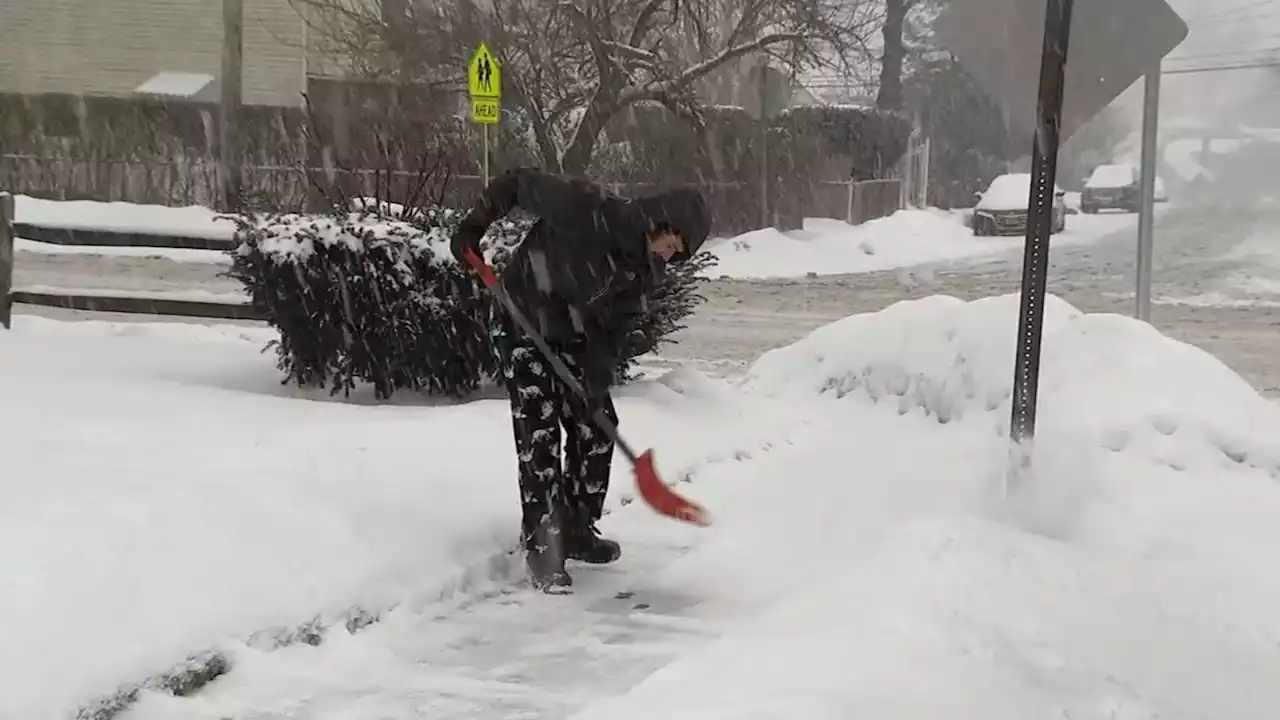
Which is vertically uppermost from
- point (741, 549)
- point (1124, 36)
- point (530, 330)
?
point (1124, 36)

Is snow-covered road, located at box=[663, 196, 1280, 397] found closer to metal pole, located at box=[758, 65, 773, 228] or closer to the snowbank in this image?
metal pole, located at box=[758, 65, 773, 228]

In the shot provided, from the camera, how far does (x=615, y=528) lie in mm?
6242

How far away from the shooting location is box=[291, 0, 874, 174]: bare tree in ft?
62.9

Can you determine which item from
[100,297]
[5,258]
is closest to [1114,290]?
[100,297]

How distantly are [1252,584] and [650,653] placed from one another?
101 inches

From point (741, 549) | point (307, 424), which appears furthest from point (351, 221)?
point (741, 549)

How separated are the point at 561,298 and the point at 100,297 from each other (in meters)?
7.88

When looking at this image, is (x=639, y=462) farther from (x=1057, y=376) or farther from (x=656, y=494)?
(x=1057, y=376)

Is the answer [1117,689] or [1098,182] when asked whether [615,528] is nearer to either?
[1117,689]

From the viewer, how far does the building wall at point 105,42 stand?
30.4m

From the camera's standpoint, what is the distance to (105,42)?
100 ft

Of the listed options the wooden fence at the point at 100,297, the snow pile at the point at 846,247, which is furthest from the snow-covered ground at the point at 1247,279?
the wooden fence at the point at 100,297

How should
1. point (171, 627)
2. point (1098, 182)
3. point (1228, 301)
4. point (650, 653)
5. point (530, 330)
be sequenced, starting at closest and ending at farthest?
point (171, 627)
point (650, 653)
point (530, 330)
point (1228, 301)
point (1098, 182)

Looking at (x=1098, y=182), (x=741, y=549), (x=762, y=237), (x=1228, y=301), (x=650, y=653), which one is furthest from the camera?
(x=1098, y=182)
